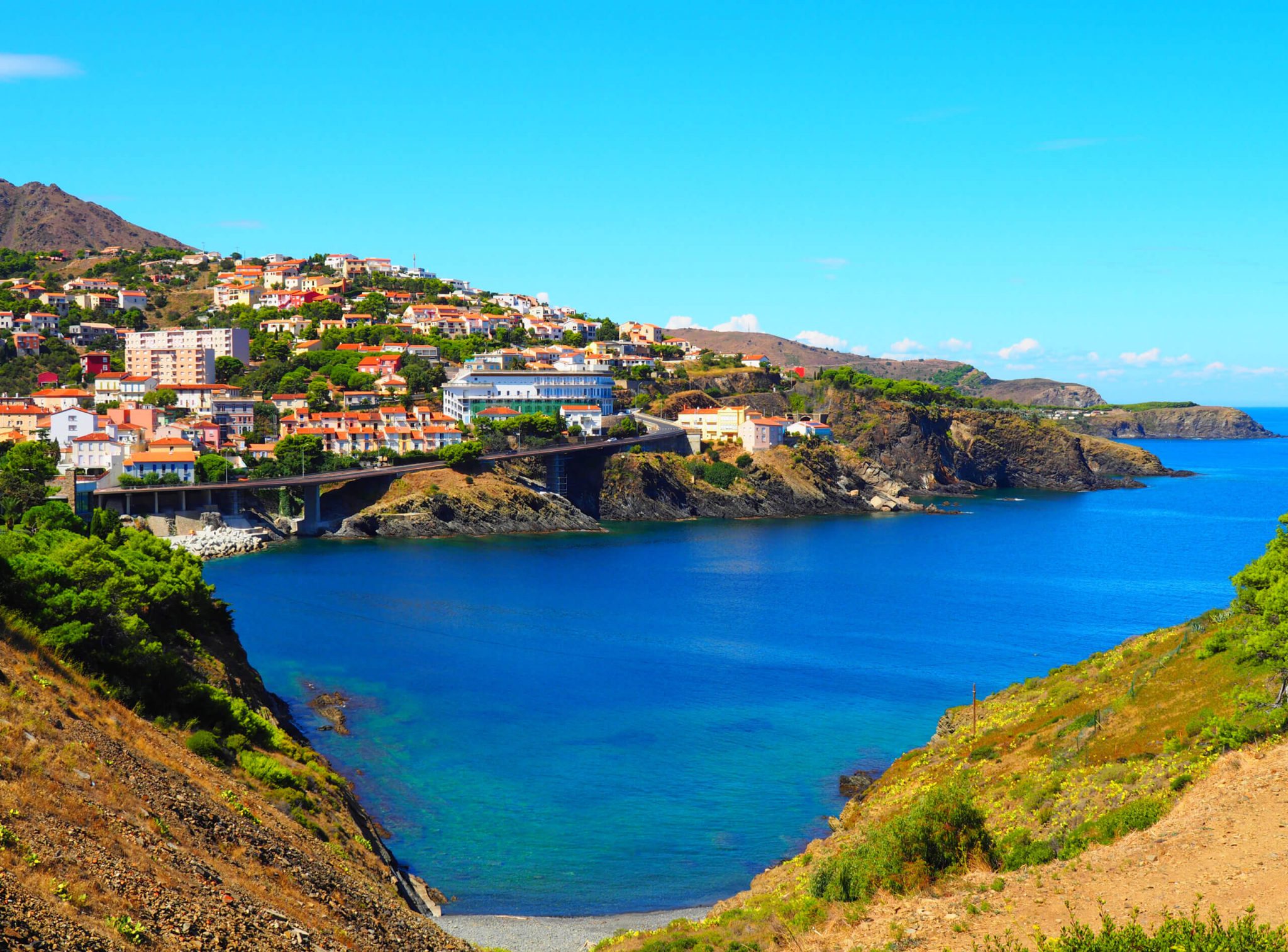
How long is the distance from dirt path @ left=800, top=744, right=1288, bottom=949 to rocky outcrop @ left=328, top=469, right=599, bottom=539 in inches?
2418

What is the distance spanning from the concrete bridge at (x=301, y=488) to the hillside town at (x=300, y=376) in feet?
4.81

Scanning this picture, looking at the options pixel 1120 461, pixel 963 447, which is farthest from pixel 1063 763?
pixel 1120 461

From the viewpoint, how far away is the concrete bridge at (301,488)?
6541cm

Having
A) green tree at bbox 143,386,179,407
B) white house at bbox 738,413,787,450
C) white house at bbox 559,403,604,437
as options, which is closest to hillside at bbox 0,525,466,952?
green tree at bbox 143,386,179,407

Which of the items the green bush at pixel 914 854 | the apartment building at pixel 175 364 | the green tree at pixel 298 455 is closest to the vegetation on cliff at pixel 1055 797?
the green bush at pixel 914 854

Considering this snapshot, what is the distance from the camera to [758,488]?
3639 inches

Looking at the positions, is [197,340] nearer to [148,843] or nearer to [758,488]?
[758,488]

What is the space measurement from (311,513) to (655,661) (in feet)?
122

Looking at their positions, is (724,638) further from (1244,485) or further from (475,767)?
(1244,485)

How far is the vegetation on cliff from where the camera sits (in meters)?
15.2

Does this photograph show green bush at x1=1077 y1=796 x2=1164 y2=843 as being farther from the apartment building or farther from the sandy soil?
the apartment building

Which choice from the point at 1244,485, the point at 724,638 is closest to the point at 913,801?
the point at 724,638

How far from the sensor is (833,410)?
113688 mm

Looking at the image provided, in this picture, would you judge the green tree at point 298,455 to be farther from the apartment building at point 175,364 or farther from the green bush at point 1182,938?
the green bush at point 1182,938
